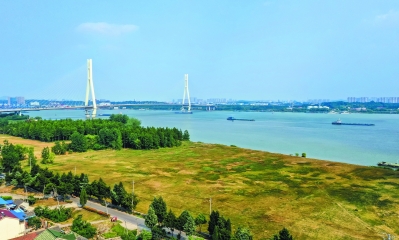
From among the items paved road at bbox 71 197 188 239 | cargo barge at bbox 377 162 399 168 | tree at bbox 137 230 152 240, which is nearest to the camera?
tree at bbox 137 230 152 240

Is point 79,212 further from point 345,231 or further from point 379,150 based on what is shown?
point 379,150

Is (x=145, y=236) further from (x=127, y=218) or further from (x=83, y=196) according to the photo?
(x=83, y=196)

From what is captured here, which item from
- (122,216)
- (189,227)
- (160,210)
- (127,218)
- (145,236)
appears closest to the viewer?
(145,236)

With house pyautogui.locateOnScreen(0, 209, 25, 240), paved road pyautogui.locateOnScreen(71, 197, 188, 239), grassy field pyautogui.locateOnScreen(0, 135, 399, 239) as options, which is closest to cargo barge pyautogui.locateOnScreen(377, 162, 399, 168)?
grassy field pyautogui.locateOnScreen(0, 135, 399, 239)

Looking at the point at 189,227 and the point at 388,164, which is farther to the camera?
the point at 388,164

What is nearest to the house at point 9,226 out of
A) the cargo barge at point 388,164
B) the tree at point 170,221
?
the tree at point 170,221

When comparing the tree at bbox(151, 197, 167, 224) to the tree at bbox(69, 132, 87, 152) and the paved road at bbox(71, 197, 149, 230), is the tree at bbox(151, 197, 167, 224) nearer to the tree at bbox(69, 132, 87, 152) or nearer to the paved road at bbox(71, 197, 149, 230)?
the paved road at bbox(71, 197, 149, 230)

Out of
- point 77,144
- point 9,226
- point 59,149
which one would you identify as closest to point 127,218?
point 9,226
